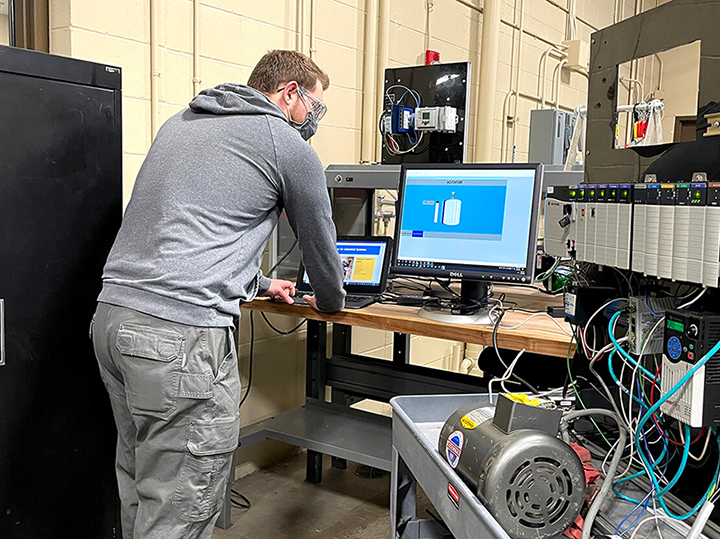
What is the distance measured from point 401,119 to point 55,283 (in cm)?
165

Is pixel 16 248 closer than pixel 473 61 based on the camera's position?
Yes

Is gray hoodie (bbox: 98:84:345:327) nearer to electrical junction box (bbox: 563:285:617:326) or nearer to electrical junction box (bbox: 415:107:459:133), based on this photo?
electrical junction box (bbox: 563:285:617:326)

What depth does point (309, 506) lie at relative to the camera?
2.66 m

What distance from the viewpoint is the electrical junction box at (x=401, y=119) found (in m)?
2.88

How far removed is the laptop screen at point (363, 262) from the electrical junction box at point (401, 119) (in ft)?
2.23

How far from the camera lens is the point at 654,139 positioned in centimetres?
109

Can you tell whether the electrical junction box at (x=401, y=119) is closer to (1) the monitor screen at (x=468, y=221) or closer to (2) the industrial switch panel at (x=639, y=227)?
(1) the monitor screen at (x=468, y=221)

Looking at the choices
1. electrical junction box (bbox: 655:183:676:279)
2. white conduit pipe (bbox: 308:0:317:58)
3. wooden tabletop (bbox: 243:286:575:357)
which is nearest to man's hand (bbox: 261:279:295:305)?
wooden tabletop (bbox: 243:286:575:357)

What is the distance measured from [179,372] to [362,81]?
2231 millimetres

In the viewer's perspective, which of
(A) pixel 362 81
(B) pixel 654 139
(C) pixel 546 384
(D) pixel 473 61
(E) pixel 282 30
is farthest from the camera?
(D) pixel 473 61

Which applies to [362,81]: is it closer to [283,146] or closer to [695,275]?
[283,146]

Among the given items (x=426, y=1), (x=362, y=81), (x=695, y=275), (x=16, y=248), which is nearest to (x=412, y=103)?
(x=362, y=81)

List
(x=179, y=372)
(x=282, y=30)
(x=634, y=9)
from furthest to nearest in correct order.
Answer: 1. (x=634, y=9)
2. (x=282, y=30)
3. (x=179, y=372)

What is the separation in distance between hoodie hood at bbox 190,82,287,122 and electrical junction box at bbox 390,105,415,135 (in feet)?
4.17
